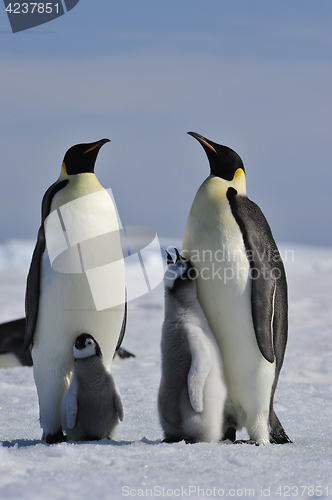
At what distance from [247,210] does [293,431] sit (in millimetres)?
1507

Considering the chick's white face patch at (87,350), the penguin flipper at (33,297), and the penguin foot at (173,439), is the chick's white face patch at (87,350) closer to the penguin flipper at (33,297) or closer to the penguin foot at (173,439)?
the penguin flipper at (33,297)

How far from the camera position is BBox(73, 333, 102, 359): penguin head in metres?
3.12

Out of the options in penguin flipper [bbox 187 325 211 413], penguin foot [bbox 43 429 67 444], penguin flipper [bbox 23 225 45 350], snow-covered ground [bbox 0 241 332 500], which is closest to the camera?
snow-covered ground [bbox 0 241 332 500]

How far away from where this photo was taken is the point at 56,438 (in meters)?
3.24

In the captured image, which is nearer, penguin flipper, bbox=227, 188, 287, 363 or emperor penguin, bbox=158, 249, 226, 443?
emperor penguin, bbox=158, 249, 226, 443

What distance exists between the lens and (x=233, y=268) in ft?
10.5

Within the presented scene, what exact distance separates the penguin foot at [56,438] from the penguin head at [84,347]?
493 mm

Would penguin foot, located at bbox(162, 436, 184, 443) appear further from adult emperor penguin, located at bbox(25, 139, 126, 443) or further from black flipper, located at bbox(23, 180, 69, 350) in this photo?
black flipper, located at bbox(23, 180, 69, 350)

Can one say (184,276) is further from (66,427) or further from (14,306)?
(14,306)

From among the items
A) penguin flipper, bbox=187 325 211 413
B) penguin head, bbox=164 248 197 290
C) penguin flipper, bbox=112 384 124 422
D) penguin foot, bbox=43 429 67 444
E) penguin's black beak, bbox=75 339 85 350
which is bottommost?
penguin foot, bbox=43 429 67 444

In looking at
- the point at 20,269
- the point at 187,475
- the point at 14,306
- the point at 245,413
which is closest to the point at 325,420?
the point at 245,413

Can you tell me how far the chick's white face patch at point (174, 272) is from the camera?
10.4 ft

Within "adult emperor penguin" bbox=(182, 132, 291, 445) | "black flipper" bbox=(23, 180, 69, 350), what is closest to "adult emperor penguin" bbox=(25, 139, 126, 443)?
"black flipper" bbox=(23, 180, 69, 350)

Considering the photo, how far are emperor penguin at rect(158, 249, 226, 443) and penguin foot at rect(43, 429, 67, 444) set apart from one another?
0.65m
